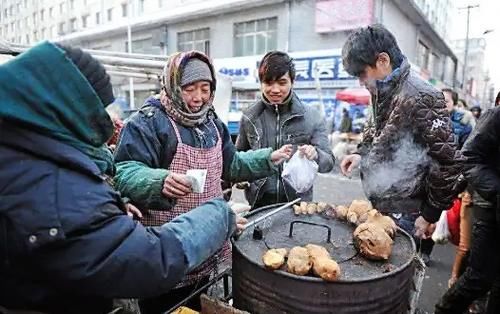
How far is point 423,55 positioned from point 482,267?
23809mm

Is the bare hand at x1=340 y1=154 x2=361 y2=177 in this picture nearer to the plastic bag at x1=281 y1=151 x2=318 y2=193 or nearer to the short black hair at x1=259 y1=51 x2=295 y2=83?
the plastic bag at x1=281 y1=151 x2=318 y2=193

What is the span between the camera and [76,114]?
0.92 meters

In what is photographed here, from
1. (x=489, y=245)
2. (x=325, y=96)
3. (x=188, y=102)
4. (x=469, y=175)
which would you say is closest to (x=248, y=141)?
(x=188, y=102)

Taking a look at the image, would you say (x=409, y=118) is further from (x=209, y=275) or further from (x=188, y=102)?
(x=209, y=275)

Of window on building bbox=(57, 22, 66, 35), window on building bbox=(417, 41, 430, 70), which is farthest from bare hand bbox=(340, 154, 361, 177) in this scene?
window on building bbox=(57, 22, 66, 35)

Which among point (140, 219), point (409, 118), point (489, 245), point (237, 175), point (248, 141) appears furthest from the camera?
point (248, 141)

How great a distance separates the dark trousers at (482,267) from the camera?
2520mm

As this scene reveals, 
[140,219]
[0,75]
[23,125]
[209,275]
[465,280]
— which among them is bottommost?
[465,280]

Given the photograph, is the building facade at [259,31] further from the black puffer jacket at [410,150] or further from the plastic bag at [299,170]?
the black puffer jacket at [410,150]

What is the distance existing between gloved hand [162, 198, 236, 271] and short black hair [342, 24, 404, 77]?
1347 mm

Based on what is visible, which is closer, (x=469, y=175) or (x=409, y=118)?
(x=409, y=118)

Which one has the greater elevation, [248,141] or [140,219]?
[248,141]

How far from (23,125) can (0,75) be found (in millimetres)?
129

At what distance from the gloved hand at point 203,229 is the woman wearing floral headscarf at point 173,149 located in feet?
1.36
